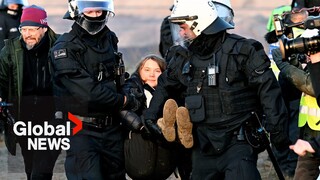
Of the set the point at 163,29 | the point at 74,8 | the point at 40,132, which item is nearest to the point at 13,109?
the point at 40,132

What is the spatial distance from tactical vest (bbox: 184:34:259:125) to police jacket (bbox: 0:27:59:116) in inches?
91.1

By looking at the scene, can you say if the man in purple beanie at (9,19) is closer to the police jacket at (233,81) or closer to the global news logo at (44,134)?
the global news logo at (44,134)

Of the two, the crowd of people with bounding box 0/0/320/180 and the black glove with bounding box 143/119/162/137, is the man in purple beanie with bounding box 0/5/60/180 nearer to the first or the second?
the crowd of people with bounding box 0/0/320/180

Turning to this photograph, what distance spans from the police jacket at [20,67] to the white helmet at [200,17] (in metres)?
2.06

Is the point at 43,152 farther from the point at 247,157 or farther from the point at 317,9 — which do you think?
the point at 317,9

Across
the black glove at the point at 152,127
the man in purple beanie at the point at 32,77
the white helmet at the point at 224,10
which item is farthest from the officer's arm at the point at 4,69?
the white helmet at the point at 224,10

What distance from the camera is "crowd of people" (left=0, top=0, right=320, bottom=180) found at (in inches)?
284

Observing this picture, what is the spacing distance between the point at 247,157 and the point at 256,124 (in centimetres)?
26

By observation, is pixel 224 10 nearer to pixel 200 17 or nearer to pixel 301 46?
pixel 200 17

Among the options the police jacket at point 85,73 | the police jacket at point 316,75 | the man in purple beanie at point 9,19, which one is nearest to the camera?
the police jacket at point 316,75

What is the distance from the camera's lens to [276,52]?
7992 millimetres

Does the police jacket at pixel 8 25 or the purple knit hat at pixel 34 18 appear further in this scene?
the police jacket at pixel 8 25

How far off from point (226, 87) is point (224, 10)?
3.42 ft

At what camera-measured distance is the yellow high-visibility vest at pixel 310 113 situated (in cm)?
778
